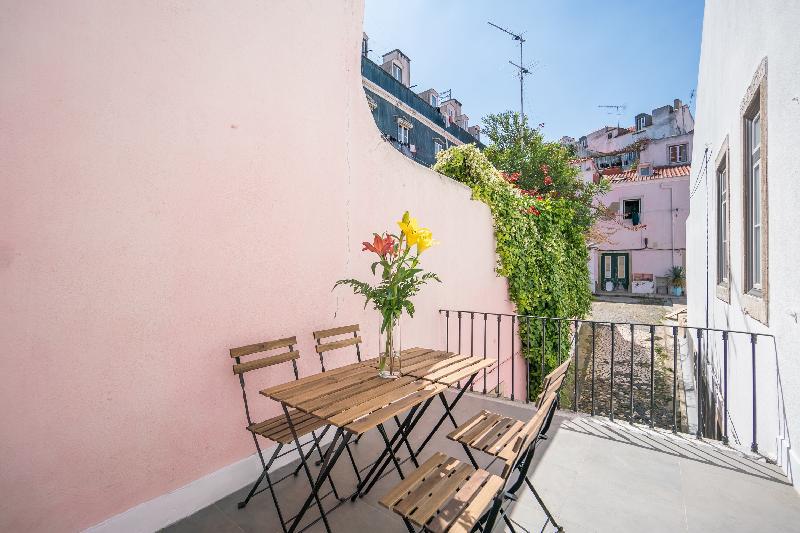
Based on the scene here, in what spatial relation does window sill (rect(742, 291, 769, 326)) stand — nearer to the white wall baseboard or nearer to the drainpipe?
the white wall baseboard

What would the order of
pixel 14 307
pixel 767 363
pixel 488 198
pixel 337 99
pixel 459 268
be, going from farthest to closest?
pixel 488 198 → pixel 459 268 → pixel 337 99 → pixel 767 363 → pixel 14 307

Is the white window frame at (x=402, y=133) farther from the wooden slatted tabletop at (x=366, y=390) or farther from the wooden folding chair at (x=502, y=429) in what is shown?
the wooden folding chair at (x=502, y=429)

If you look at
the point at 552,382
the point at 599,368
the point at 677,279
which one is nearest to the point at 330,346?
the point at 552,382

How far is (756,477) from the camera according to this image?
2350mm

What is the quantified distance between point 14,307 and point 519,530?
8.72 feet

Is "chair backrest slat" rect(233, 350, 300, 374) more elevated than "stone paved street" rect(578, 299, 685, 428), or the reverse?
"chair backrest slat" rect(233, 350, 300, 374)

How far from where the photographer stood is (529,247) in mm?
6750

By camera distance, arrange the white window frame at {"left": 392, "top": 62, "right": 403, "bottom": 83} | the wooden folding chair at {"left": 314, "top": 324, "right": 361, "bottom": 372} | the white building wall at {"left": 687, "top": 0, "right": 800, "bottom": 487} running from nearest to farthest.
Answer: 1. the white building wall at {"left": 687, "top": 0, "right": 800, "bottom": 487}
2. the wooden folding chair at {"left": 314, "top": 324, "right": 361, "bottom": 372}
3. the white window frame at {"left": 392, "top": 62, "right": 403, "bottom": 83}

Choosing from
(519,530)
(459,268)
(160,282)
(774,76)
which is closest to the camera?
(519,530)

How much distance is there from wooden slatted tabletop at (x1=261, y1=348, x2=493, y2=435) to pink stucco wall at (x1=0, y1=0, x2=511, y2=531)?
660 mm

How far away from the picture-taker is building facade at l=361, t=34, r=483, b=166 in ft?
42.1

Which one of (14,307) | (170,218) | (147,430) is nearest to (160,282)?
(170,218)

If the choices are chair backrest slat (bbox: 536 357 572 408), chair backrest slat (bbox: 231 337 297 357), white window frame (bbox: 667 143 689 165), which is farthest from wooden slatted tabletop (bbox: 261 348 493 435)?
white window frame (bbox: 667 143 689 165)

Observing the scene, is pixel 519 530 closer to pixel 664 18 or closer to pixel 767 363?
pixel 767 363
